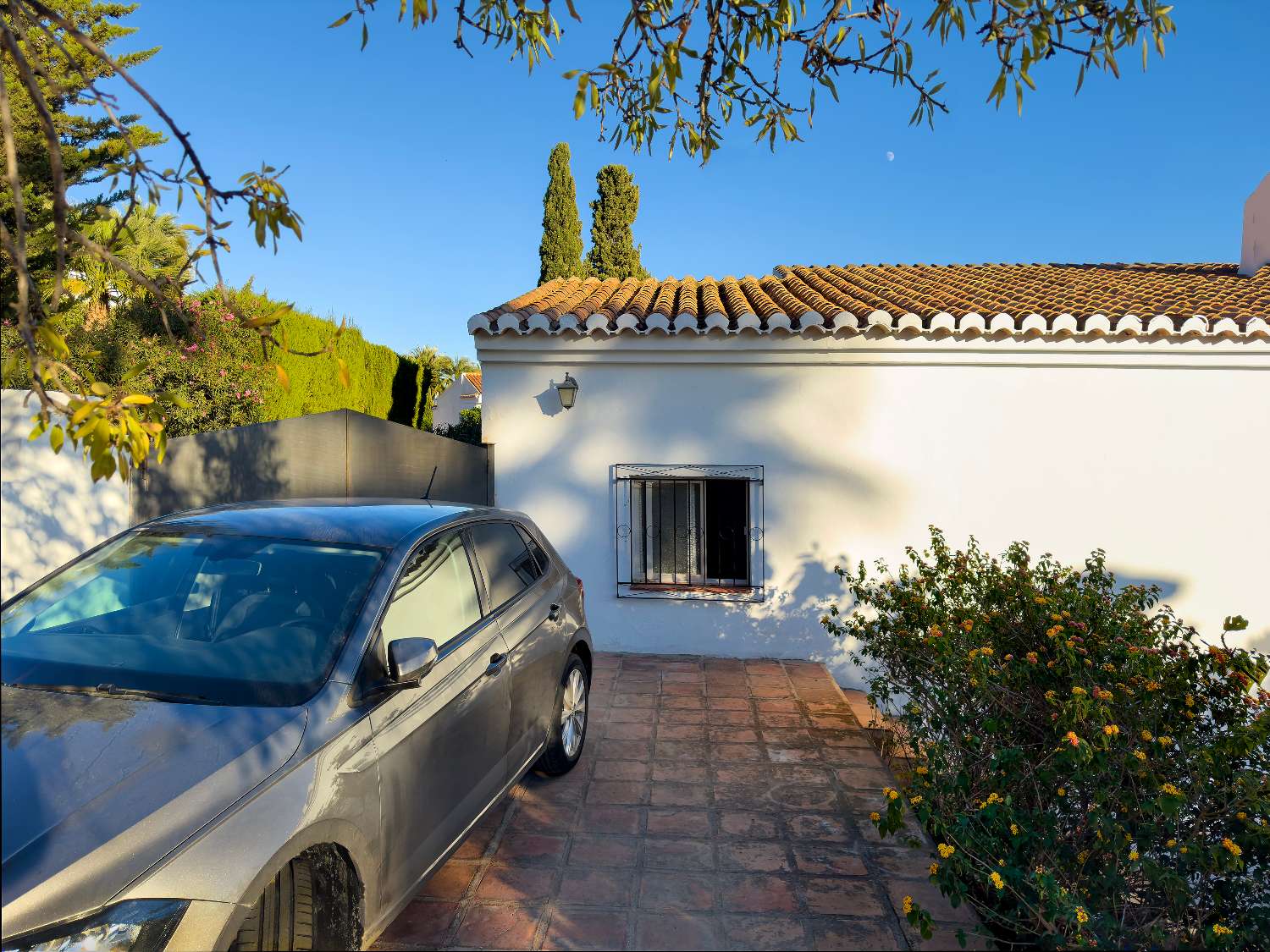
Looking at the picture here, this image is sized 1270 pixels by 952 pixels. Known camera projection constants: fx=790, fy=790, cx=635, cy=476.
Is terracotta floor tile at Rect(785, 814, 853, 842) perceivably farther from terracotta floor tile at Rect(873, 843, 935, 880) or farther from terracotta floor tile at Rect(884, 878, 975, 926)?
terracotta floor tile at Rect(884, 878, 975, 926)

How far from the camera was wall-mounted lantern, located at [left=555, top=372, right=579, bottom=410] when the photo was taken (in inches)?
293

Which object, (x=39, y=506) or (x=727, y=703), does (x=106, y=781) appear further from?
(x=39, y=506)

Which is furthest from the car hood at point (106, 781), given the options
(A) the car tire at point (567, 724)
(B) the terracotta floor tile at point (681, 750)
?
(B) the terracotta floor tile at point (681, 750)

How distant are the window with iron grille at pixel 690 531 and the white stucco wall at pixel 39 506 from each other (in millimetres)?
4130

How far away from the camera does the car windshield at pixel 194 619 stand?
8.16 feet

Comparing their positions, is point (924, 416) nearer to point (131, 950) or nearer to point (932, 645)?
point (932, 645)

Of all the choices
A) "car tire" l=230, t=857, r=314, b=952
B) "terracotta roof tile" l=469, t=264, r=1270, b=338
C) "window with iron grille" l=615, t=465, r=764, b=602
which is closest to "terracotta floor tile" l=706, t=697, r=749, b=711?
"window with iron grille" l=615, t=465, r=764, b=602

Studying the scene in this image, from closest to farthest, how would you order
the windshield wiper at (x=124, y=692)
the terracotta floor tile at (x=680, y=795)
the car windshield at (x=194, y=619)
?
the windshield wiper at (x=124, y=692) < the car windshield at (x=194, y=619) < the terracotta floor tile at (x=680, y=795)

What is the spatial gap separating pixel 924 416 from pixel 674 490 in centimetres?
244

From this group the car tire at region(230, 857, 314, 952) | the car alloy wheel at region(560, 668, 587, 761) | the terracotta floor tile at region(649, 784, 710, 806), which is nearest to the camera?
the car tire at region(230, 857, 314, 952)

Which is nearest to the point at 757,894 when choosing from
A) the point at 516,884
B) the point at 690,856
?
the point at 690,856

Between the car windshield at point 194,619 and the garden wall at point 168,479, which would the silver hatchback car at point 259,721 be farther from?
the garden wall at point 168,479

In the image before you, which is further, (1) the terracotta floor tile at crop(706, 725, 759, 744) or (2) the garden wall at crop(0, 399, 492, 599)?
(2) the garden wall at crop(0, 399, 492, 599)

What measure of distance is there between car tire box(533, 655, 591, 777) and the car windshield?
5.49 ft
